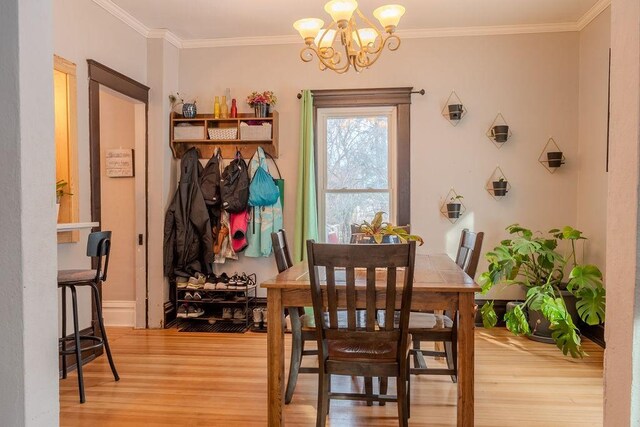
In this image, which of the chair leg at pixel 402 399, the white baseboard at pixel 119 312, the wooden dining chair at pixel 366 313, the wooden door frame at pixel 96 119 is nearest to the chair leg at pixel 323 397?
the wooden dining chair at pixel 366 313

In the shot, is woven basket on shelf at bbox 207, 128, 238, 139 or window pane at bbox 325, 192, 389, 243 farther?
window pane at bbox 325, 192, 389, 243

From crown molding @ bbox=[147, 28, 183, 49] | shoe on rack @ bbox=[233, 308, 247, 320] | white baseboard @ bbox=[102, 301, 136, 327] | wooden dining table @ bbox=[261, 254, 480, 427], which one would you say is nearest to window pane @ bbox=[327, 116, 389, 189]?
shoe on rack @ bbox=[233, 308, 247, 320]

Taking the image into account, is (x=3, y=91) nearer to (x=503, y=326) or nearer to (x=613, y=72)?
(x=613, y=72)

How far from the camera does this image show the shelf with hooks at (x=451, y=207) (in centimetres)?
410

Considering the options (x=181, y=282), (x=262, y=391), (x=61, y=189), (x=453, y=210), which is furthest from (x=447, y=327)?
(x=61, y=189)

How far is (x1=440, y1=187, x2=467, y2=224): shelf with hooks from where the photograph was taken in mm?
4102

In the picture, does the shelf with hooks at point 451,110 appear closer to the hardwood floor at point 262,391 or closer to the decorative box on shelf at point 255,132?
the decorative box on shelf at point 255,132

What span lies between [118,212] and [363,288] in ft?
10.4

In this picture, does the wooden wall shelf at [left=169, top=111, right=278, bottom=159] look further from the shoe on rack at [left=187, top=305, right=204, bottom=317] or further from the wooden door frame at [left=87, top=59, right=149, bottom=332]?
the shoe on rack at [left=187, top=305, right=204, bottom=317]

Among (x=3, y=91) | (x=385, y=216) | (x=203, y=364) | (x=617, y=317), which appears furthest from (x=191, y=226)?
(x=617, y=317)

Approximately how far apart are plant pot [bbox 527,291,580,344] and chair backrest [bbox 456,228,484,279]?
1278 millimetres

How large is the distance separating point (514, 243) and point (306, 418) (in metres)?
2.24

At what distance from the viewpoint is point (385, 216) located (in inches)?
172

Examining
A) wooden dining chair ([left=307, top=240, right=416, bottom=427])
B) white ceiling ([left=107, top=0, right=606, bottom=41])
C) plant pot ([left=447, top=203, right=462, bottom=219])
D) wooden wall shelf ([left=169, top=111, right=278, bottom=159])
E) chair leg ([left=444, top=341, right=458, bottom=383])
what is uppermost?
white ceiling ([left=107, top=0, right=606, bottom=41])
